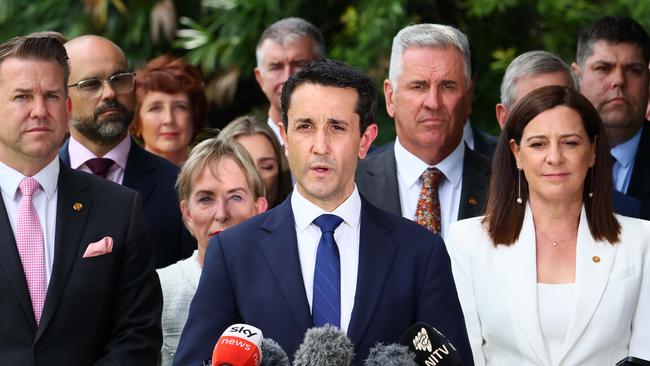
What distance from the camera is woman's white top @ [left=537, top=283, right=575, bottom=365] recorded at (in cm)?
575

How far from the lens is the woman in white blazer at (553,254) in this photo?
573 cm

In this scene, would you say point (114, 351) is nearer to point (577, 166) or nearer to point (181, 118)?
point (577, 166)

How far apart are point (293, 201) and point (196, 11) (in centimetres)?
703

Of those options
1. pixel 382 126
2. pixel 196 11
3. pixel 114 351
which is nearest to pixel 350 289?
pixel 114 351

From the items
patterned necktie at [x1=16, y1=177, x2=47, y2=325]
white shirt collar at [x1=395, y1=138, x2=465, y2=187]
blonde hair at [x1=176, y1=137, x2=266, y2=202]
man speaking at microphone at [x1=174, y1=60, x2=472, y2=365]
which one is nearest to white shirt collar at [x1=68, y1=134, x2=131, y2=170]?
blonde hair at [x1=176, y1=137, x2=266, y2=202]

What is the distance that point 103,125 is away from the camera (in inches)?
280

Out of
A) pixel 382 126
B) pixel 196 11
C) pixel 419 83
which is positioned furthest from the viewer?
pixel 196 11

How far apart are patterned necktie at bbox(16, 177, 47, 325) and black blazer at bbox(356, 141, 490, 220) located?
1.86 meters

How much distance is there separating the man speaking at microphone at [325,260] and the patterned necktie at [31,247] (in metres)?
0.75

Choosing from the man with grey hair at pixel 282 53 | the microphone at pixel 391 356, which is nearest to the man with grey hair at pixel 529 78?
the man with grey hair at pixel 282 53

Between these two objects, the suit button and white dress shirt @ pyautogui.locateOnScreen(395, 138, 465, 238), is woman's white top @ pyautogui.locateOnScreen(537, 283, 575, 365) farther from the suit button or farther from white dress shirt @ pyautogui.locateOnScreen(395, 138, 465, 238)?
the suit button

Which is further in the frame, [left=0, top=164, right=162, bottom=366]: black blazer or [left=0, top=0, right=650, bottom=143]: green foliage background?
[left=0, top=0, right=650, bottom=143]: green foliage background

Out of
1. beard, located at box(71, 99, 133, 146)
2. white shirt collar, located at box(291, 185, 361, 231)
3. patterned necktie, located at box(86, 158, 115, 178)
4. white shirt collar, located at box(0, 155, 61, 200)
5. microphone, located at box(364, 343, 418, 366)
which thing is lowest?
microphone, located at box(364, 343, 418, 366)

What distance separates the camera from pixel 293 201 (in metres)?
5.11
